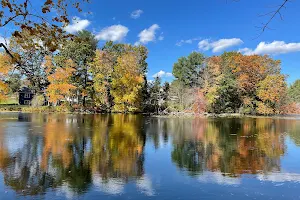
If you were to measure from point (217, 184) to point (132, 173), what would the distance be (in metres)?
2.14

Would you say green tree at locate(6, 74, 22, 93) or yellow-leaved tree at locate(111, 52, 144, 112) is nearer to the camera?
green tree at locate(6, 74, 22, 93)

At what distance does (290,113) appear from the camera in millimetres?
36781

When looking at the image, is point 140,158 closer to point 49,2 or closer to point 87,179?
point 87,179

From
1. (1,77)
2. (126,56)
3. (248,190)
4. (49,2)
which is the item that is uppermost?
(126,56)

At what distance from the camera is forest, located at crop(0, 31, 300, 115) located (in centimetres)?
3244

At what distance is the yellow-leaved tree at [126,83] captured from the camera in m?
32.9

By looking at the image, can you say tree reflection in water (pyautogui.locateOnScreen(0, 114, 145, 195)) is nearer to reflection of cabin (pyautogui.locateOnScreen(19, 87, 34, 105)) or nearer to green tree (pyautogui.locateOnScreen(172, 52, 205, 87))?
green tree (pyautogui.locateOnScreen(172, 52, 205, 87))

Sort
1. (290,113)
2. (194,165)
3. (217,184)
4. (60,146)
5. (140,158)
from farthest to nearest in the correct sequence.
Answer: (290,113) < (60,146) < (140,158) < (194,165) < (217,184)

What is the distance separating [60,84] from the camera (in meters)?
31.3

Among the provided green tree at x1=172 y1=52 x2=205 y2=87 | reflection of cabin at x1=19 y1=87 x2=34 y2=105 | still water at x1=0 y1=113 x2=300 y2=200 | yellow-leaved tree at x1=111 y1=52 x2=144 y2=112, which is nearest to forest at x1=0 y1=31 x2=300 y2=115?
yellow-leaved tree at x1=111 y1=52 x2=144 y2=112

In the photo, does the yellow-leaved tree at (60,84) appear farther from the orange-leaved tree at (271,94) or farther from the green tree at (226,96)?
the orange-leaved tree at (271,94)

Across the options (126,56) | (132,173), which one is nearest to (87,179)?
(132,173)

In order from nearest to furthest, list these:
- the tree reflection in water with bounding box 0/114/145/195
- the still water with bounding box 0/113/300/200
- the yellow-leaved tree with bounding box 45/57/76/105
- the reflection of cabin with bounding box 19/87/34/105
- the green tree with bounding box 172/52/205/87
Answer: the still water with bounding box 0/113/300/200
the tree reflection in water with bounding box 0/114/145/195
the yellow-leaved tree with bounding box 45/57/76/105
the green tree with bounding box 172/52/205/87
the reflection of cabin with bounding box 19/87/34/105

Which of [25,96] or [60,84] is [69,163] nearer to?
[60,84]
